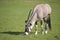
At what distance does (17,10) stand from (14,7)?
3.25 feet

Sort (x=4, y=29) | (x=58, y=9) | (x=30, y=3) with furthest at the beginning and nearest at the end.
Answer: (x=30, y=3), (x=58, y=9), (x=4, y=29)

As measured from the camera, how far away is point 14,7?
1191 centimetres

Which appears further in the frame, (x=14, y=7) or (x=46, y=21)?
(x=14, y=7)

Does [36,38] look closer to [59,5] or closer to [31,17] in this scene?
[31,17]

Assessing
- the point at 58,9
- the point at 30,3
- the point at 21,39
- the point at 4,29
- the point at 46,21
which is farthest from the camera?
the point at 30,3

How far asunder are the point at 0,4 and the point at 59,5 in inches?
130

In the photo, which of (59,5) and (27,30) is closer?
(27,30)

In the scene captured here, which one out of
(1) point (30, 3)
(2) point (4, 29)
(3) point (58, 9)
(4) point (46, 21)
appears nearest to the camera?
(4) point (46, 21)

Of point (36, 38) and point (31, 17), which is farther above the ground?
point (31, 17)

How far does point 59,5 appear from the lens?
10820 millimetres

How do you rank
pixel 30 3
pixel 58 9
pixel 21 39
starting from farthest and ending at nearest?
pixel 30 3, pixel 58 9, pixel 21 39

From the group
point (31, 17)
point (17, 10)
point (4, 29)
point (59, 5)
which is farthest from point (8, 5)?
point (31, 17)

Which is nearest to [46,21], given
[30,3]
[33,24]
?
[33,24]

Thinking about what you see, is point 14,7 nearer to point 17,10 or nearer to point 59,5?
point 17,10
